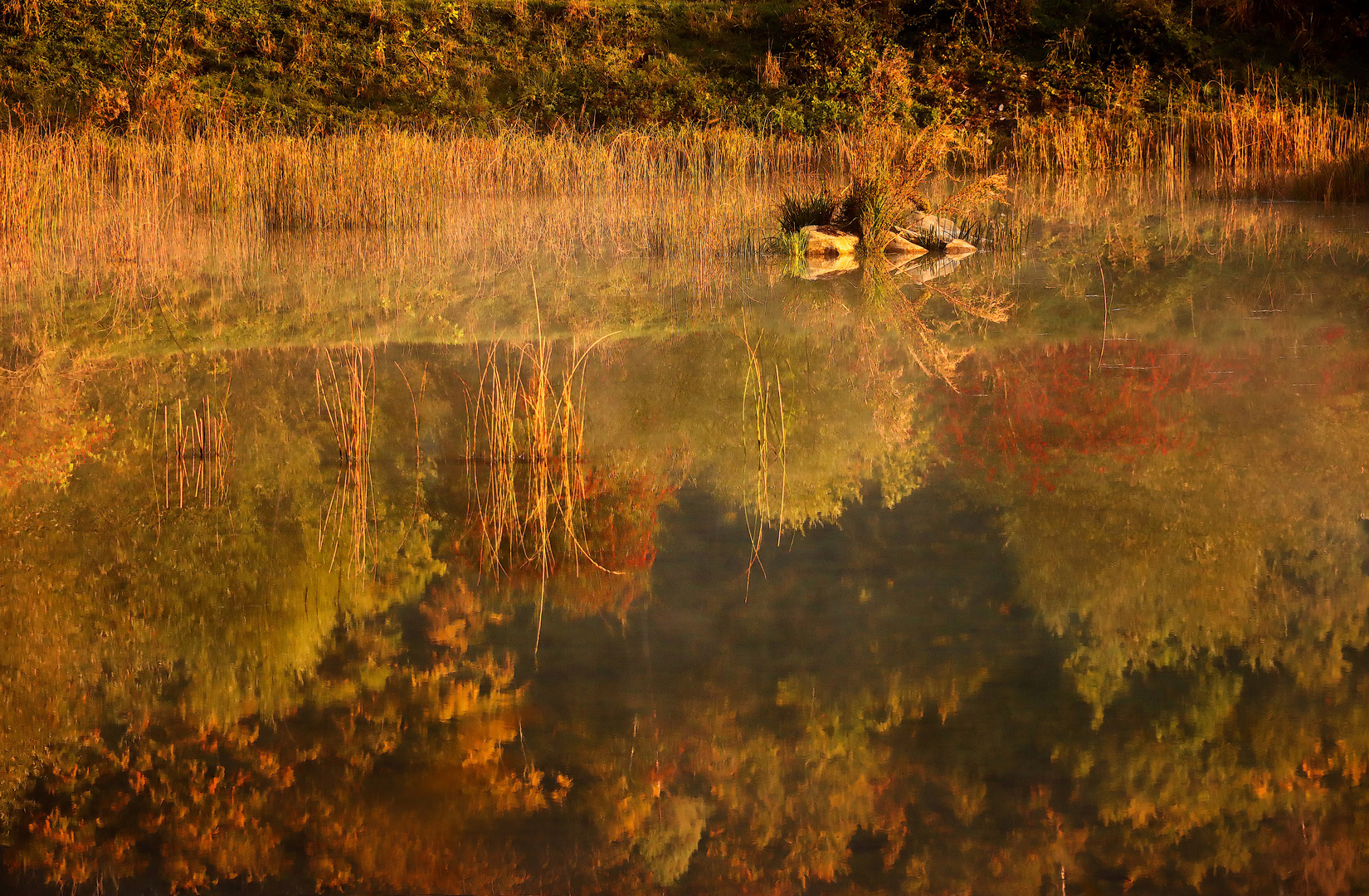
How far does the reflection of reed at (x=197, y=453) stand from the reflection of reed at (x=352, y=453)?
39 cm

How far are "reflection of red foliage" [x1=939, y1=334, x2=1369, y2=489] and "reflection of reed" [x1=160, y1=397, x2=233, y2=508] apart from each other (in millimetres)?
2540

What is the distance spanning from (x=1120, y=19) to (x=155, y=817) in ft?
78.7

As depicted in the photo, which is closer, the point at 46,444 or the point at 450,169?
the point at 46,444

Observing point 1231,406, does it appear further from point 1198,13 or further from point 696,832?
point 1198,13

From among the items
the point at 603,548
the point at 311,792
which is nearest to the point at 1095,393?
the point at 603,548

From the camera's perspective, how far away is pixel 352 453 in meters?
4.52

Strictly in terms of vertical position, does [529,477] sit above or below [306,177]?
above

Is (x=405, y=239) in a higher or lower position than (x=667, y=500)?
lower

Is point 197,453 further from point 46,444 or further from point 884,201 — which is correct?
point 884,201

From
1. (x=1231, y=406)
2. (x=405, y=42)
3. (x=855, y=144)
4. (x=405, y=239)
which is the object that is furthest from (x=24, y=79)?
(x=1231, y=406)

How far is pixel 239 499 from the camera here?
13.5ft

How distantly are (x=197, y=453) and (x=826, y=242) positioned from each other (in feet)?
22.5

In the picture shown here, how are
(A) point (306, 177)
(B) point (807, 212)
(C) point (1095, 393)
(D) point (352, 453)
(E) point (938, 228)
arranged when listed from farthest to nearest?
(A) point (306, 177)
(B) point (807, 212)
(E) point (938, 228)
(C) point (1095, 393)
(D) point (352, 453)

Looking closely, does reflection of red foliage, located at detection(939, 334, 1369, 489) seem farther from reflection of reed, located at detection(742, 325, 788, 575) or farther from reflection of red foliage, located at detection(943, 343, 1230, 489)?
reflection of reed, located at detection(742, 325, 788, 575)
